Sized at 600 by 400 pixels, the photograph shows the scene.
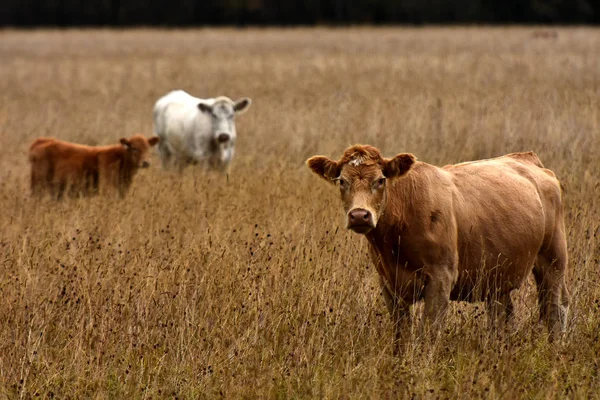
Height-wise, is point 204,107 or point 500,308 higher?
point 204,107

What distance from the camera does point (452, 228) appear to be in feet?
15.9

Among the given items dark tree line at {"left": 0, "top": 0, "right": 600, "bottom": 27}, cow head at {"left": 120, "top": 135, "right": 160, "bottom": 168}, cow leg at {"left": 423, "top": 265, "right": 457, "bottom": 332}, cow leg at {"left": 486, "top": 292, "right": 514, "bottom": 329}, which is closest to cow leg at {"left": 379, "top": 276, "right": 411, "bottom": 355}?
cow leg at {"left": 423, "top": 265, "right": 457, "bottom": 332}

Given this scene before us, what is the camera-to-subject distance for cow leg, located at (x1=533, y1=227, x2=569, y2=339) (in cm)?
532

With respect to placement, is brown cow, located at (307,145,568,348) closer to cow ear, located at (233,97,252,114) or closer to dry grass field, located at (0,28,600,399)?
dry grass field, located at (0,28,600,399)

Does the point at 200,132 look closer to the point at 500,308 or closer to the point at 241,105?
the point at 241,105

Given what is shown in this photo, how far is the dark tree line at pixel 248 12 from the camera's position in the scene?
5866 centimetres

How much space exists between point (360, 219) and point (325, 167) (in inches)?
22.6

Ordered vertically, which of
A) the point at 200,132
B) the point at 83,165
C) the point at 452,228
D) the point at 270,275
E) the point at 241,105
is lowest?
the point at 83,165

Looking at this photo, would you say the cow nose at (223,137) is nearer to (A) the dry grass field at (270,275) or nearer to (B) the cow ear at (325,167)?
(A) the dry grass field at (270,275)

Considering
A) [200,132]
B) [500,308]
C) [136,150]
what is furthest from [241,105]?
[500,308]

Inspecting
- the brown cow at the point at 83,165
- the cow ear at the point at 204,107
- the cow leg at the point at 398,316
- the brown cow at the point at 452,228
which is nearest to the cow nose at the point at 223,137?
the cow ear at the point at 204,107

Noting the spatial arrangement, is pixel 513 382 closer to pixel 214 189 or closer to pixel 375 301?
pixel 375 301

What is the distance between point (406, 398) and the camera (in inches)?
159

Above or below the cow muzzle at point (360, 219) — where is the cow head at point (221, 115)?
below
